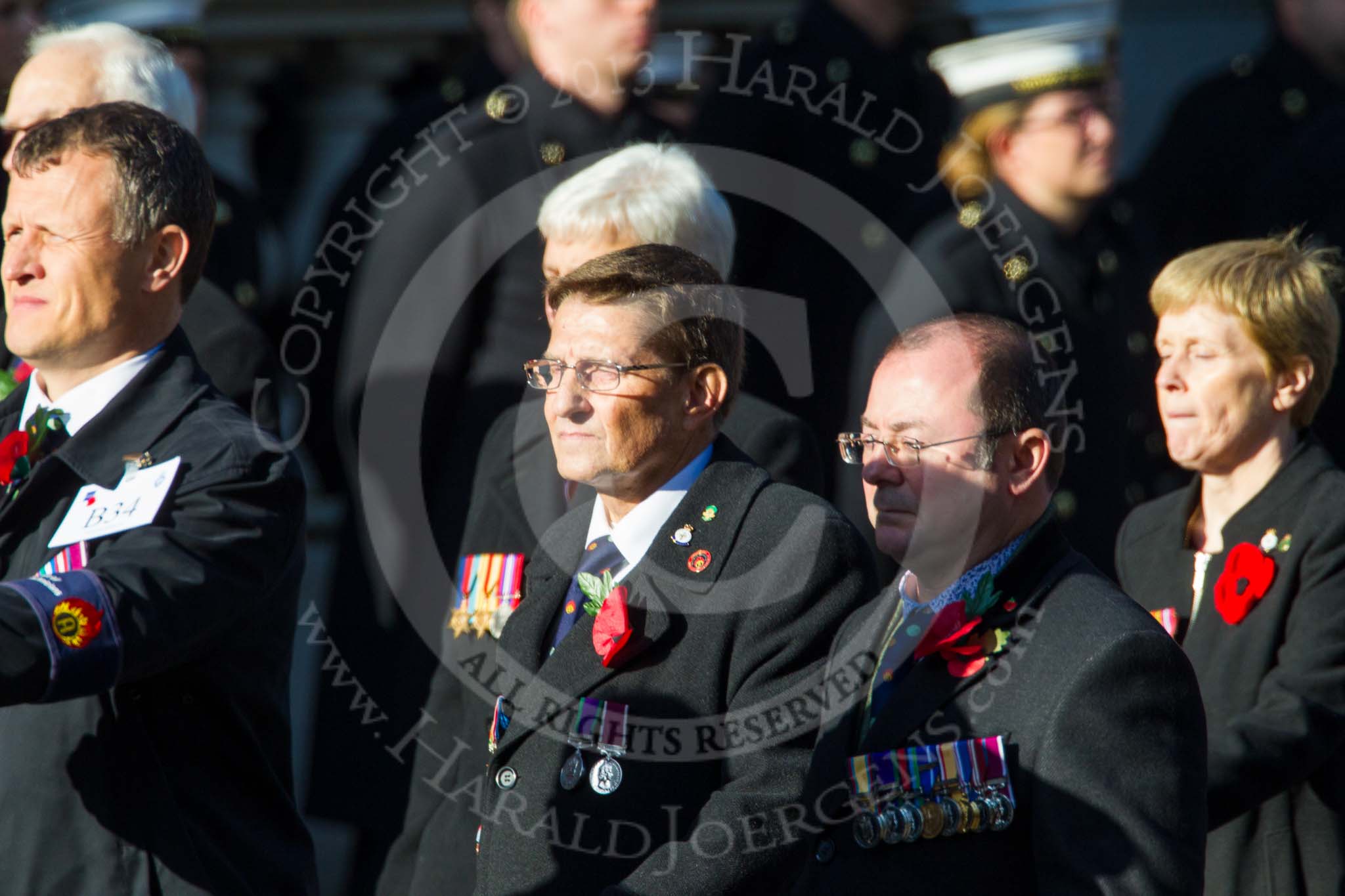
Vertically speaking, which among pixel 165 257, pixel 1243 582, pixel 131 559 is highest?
pixel 165 257

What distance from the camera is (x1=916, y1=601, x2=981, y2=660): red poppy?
2.83 meters

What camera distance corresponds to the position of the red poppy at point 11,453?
332 cm

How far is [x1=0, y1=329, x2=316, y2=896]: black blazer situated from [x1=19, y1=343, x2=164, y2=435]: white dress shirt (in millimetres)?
22

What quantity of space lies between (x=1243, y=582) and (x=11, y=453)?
230 centimetres

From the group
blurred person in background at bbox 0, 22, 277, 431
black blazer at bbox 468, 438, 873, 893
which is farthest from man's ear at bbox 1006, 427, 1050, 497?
blurred person in background at bbox 0, 22, 277, 431

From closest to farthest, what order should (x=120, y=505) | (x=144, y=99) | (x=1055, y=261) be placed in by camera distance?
(x=120, y=505)
(x=144, y=99)
(x=1055, y=261)

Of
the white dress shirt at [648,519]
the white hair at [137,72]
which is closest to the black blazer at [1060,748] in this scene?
the white dress shirt at [648,519]

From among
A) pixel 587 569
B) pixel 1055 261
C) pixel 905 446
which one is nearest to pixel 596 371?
pixel 587 569

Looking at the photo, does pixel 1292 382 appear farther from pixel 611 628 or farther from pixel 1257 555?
pixel 611 628

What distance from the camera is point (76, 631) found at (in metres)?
2.91

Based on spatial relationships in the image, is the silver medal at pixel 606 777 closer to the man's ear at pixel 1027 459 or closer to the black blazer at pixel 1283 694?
the man's ear at pixel 1027 459

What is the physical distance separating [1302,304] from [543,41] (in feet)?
6.36

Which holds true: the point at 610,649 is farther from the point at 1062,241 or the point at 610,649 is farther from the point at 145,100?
the point at 1062,241

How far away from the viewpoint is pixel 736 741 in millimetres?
3006
